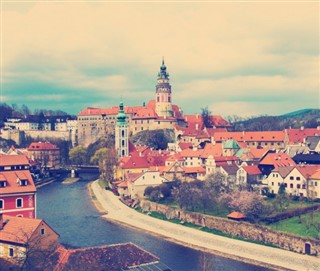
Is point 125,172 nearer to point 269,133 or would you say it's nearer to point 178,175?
point 178,175

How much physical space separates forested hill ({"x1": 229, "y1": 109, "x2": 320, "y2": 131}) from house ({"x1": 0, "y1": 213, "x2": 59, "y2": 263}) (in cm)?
7523

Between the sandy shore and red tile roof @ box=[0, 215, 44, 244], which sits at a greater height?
red tile roof @ box=[0, 215, 44, 244]

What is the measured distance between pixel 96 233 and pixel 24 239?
13.9m

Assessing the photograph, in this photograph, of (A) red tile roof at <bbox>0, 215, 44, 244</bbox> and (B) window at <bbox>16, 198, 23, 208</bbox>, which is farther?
(B) window at <bbox>16, 198, 23, 208</bbox>

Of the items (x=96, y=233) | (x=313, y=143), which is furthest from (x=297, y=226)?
(x=313, y=143)

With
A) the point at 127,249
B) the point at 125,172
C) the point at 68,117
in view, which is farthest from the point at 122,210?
the point at 68,117

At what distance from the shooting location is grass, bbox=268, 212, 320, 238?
29275mm

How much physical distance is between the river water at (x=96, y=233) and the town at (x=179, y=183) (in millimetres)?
3542

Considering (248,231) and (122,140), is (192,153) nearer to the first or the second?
(122,140)

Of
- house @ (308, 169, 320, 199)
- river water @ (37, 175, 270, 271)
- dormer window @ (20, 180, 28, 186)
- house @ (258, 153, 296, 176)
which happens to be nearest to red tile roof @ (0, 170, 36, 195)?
dormer window @ (20, 180, 28, 186)

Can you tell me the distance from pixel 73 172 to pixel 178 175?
2701 centimetres

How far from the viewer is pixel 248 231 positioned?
31.8 meters

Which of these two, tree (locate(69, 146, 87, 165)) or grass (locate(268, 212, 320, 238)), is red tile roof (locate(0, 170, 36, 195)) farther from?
tree (locate(69, 146, 87, 165))

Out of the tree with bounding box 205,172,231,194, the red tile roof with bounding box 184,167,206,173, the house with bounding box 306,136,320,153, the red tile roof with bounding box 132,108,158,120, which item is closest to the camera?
the tree with bounding box 205,172,231,194
